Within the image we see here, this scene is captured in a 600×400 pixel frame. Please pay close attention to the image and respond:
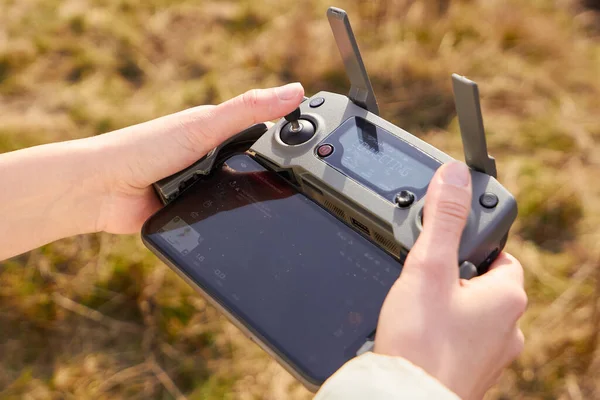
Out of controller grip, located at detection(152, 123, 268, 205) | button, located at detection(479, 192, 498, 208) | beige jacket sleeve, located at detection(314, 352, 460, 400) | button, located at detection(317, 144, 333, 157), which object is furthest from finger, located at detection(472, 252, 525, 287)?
controller grip, located at detection(152, 123, 268, 205)

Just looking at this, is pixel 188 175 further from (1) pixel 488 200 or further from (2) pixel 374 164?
(1) pixel 488 200

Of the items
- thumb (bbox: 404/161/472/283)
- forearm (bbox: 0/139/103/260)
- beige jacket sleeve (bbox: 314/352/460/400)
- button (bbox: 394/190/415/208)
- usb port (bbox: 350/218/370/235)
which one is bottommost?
forearm (bbox: 0/139/103/260)

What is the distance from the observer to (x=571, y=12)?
9.48ft

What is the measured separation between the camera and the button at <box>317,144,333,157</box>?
4.05 ft

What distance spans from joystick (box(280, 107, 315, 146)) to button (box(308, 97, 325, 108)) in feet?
0.16

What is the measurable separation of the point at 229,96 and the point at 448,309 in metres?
1.85

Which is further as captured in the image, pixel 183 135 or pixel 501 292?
pixel 183 135

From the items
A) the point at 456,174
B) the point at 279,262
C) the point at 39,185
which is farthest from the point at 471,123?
A: the point at 39,185

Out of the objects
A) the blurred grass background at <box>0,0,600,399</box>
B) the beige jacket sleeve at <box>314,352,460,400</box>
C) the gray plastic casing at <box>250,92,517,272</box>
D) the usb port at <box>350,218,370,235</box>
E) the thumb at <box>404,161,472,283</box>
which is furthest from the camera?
the blurred grass background at <box>0,0,600,399</box>

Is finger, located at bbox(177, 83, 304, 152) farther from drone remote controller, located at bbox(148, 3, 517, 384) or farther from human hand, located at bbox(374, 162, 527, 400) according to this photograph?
human hand, located at bbox(374, 162, 527, 400)

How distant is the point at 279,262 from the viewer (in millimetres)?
1149

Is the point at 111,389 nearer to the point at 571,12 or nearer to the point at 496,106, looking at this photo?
the point at 496,106

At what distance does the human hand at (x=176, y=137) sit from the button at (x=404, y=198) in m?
0.34

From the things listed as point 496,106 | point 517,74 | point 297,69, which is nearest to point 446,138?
point 496,106
